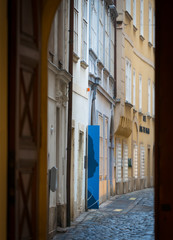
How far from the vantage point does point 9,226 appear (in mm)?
7996

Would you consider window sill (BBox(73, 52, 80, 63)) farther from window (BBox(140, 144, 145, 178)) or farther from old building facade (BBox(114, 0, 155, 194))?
window (BBox(140, 144, 145, 178))

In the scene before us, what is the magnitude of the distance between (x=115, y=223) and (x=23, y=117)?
1014 centimetres

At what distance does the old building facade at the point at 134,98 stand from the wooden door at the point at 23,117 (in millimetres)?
21503

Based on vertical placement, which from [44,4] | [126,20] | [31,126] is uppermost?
[126,20]

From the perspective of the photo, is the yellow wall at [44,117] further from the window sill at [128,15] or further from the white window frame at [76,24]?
the window sill at [128,15]

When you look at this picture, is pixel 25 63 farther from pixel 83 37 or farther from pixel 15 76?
pixel 83 37

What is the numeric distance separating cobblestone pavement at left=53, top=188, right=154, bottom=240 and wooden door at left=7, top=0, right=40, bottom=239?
622 cm

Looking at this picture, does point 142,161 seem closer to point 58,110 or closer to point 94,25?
point 94,25

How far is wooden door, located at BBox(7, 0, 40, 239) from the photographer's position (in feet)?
26.3

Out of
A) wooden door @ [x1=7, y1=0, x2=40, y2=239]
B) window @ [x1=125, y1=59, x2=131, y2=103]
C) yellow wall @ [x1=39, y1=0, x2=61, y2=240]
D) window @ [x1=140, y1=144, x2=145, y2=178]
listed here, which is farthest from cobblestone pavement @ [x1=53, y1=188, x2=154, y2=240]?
window @ [x1=140, y1=144, x2=145, y2=178]

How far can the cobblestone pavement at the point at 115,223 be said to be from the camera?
49.8ft

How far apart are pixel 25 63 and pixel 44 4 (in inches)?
37.2
